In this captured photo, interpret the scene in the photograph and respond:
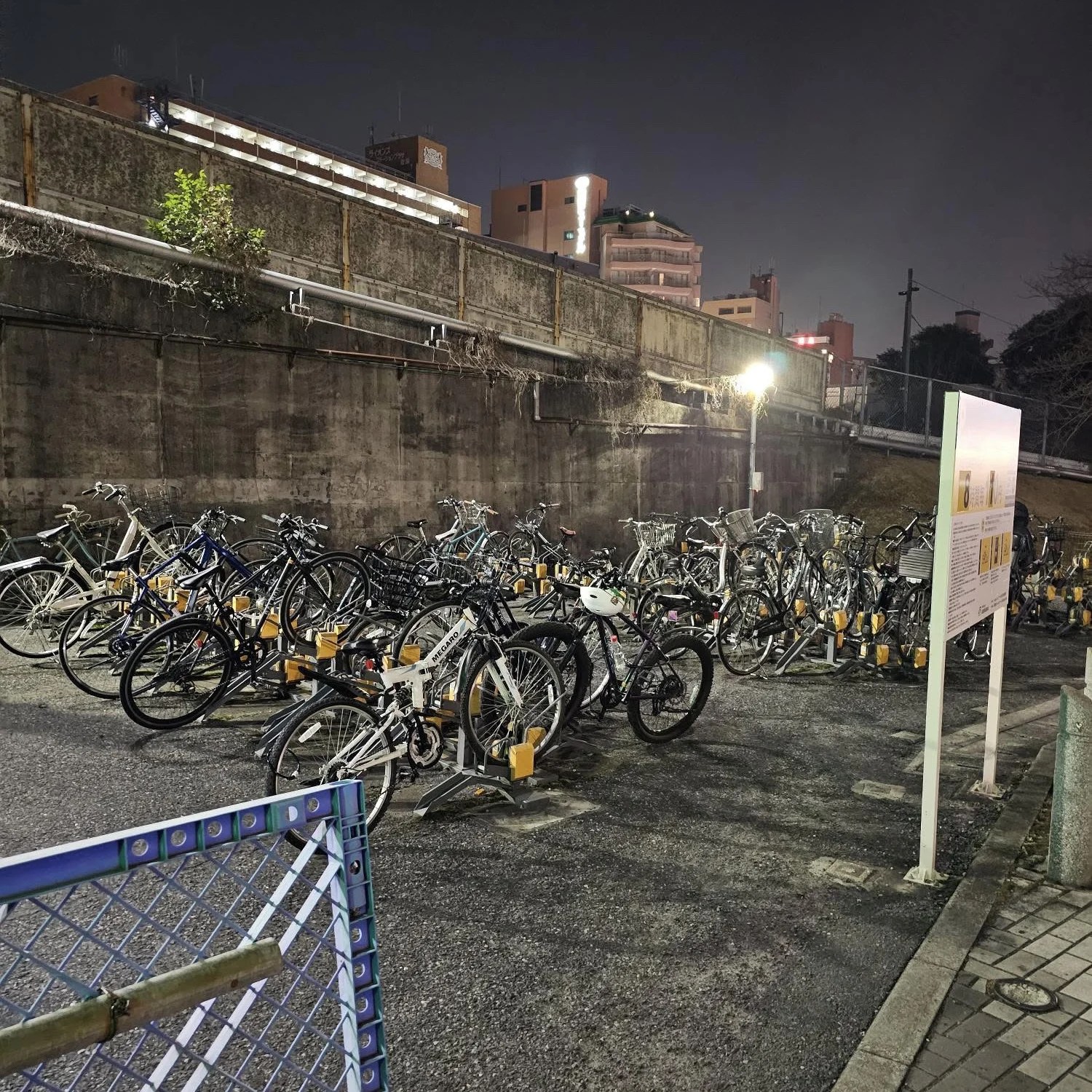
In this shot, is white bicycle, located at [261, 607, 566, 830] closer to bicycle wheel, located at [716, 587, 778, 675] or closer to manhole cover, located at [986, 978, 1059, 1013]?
manhole cover, located at [986, 978, 1059, 1013]

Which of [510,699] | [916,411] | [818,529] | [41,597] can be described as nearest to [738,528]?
[818,529]

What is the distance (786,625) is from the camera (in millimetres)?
8578

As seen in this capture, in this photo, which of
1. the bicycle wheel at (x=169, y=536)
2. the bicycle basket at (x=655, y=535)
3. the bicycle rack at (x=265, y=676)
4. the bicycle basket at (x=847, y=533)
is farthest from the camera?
the bicycle basket at (x=655, y=535)

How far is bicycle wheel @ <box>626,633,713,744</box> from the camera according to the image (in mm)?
5891

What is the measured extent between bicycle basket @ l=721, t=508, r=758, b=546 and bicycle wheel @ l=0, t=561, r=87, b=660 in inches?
275

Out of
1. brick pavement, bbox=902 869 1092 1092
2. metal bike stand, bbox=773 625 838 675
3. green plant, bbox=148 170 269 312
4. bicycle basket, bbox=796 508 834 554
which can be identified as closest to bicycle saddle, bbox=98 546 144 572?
green plant, bbox=148 170 269 312

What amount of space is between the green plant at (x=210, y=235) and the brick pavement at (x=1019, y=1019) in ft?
34.2

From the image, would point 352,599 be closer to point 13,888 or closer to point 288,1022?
point 288,1022

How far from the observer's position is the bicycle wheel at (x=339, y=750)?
4297 mm

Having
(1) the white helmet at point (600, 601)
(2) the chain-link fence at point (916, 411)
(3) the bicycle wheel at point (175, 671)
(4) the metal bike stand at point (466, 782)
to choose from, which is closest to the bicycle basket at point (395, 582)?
(3) the bicycle wheel at point (175, 671)

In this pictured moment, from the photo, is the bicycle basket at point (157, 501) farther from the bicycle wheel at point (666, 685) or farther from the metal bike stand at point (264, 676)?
the bicycle wheel at point (666, 685)

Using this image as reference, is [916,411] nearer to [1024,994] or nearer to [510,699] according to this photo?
[510,699]

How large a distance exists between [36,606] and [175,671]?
98.8 inches

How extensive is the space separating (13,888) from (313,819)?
51 centimetres
